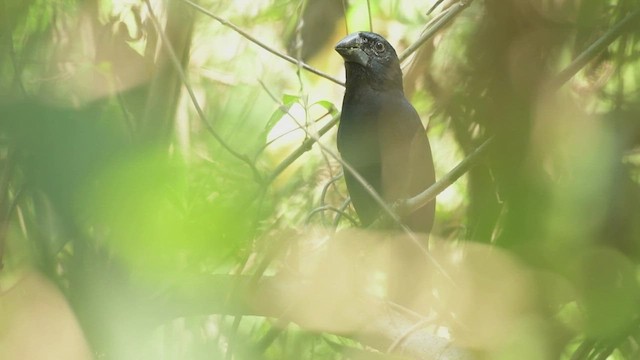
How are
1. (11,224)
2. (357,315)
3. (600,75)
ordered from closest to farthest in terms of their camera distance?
(600,75) < (11,224) < (357,315)

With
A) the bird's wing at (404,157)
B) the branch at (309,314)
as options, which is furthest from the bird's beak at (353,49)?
the branch at (309,314)

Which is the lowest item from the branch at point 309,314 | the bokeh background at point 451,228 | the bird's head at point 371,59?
the branch at point 309,314

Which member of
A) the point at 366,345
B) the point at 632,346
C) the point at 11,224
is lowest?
the point at 366,345

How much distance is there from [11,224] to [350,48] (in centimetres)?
160

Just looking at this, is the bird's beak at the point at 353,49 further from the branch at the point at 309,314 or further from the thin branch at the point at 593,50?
the thin branch at the point at 593,50

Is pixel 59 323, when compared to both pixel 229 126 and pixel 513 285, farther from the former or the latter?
pixel 513 285

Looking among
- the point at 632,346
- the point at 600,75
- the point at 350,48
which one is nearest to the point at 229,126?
the point at 600,75

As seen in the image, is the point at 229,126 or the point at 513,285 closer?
the point at 513,285

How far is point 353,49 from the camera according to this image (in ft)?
8.99

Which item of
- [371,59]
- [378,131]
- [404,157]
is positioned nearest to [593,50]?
[404,157]

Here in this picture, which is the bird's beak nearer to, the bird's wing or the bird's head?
the bird's head

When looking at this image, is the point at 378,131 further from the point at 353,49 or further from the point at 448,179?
the point at 448,179

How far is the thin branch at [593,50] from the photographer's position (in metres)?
0.63

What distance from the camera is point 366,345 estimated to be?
1779 mm
